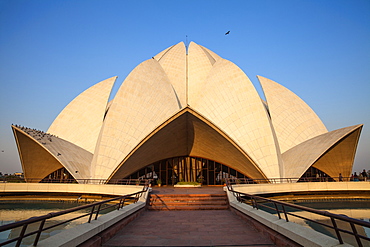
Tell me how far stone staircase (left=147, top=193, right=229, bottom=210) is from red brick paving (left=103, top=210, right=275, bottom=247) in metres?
2.42

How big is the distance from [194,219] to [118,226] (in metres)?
2.70

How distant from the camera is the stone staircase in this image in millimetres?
10461

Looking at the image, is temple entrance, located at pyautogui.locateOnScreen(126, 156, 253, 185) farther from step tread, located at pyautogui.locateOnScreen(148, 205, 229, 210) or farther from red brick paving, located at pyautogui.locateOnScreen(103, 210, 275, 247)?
red brick paving, located at pyautogui.locateOnScreen(103, 210, 275, 247)

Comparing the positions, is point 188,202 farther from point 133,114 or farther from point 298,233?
point 133,114

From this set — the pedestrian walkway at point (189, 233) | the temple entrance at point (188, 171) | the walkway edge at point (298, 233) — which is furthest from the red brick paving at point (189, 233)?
the temple entrance at point (188, 171)

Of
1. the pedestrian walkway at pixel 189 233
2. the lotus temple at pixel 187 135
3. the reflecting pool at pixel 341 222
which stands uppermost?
the lotus temple at pixel 187 135

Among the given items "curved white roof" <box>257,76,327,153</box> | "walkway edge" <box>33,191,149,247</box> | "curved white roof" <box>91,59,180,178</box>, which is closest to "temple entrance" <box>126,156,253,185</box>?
"curved white roof" <box>91,59,180,178</box>

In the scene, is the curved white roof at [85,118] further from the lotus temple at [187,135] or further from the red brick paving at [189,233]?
the red brick paving at [189,233]

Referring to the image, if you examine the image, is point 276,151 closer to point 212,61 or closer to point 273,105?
point 273,105

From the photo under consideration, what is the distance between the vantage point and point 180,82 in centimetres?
2817

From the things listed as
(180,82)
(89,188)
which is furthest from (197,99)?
(89,188)

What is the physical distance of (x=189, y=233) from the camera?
19.9 ft

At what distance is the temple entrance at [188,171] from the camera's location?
25.2m

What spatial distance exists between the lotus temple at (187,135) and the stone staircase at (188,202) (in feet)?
29.1
